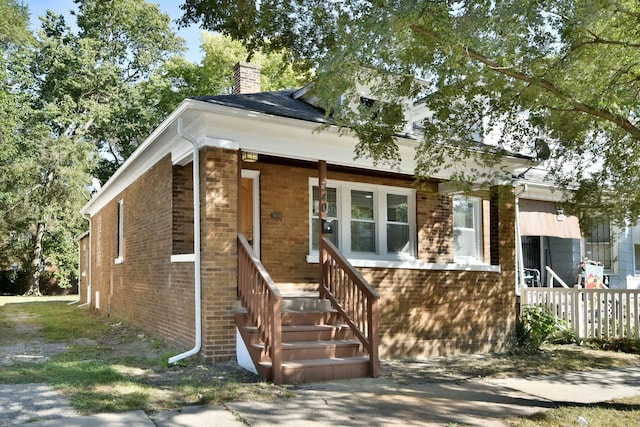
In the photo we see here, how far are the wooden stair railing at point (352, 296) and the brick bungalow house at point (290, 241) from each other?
3cm

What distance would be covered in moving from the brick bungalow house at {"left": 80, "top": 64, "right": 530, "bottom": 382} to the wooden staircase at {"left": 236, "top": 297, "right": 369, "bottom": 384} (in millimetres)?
28

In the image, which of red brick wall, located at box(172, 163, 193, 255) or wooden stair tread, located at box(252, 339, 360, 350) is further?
red brick wall, located at box(172, 163, 193, 255)

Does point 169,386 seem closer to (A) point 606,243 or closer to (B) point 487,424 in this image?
(B) point 487,424

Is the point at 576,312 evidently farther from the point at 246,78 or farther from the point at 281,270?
the point at 246,78

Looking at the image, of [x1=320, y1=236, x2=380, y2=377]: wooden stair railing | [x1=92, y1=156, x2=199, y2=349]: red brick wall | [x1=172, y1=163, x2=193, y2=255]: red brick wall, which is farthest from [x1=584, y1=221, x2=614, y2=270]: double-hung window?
[x1=92, y1=156, x2=199, y2=349]: red brick wall

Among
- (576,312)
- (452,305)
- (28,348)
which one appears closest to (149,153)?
(28,348)

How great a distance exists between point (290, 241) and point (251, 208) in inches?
37.0

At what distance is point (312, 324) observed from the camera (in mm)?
8273

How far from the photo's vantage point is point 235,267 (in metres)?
8.09

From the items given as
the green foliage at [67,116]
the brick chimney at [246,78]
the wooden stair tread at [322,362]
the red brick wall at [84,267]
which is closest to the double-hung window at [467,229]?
the wooden stair tread at [322,362]

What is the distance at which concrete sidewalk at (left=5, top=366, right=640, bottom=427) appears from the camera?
531 cm

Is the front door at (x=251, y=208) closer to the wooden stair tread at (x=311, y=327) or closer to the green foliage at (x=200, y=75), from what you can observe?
the wooden stair tread at (x=311, y=327)

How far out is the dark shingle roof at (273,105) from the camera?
829cm

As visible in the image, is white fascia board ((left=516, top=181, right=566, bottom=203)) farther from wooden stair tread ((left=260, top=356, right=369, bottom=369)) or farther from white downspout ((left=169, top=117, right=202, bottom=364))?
white downspout ((left=169, top=117, right=202, bottom=364))
